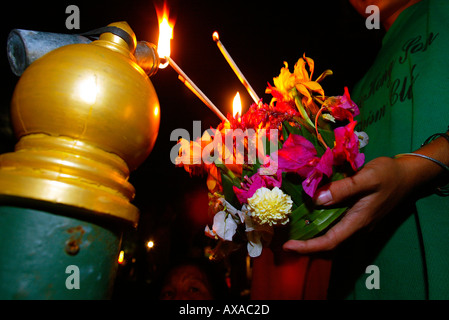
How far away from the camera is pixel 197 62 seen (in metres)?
3.32

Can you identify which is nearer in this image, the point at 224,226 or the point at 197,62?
the point at 224,226

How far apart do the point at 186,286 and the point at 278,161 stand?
8.85ft

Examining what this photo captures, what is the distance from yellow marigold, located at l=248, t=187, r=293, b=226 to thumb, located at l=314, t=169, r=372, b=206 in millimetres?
119

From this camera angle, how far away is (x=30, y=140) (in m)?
0.56

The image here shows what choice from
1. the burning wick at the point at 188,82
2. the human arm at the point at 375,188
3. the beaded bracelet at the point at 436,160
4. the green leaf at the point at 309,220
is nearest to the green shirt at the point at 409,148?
the beaded bracelet at the point at 436,160

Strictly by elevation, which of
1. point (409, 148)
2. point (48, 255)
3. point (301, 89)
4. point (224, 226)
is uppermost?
point (301, 89)

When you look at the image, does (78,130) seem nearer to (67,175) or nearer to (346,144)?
(67,175)

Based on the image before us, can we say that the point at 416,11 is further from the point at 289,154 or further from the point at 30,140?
the point at 30,140

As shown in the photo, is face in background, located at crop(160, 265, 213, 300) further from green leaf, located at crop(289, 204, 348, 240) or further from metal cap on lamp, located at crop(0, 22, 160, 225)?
metal cap on lamp, located at crop(0, 22, 160, 225)

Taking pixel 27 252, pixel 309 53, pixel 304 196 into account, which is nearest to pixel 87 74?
pixel 27 252

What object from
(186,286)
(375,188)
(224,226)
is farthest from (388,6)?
(186,286)

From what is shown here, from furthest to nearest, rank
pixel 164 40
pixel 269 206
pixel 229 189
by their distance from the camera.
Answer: pixel 164 40
pixel 229 189
pixel 269 206

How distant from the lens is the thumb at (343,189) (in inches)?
33.6
